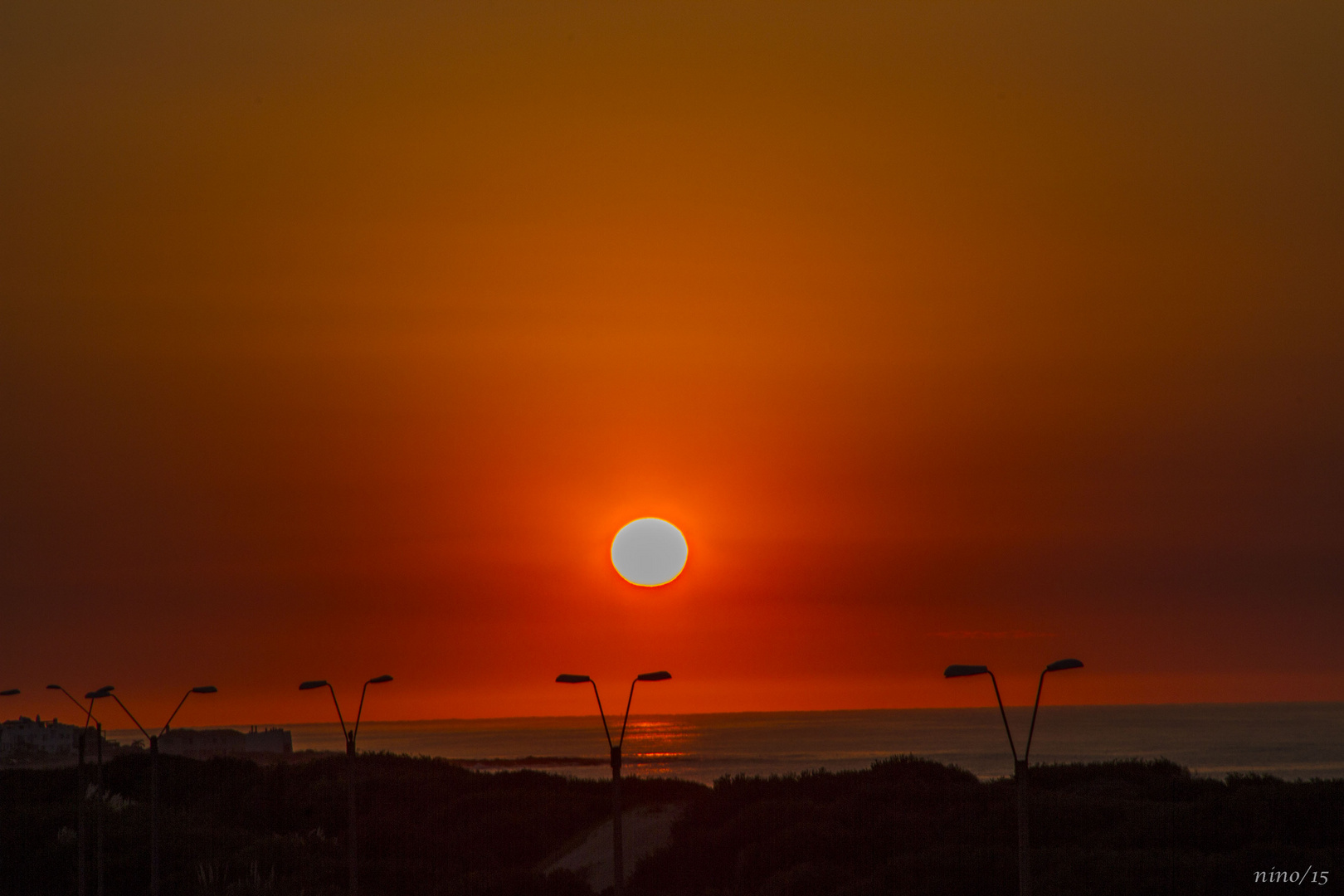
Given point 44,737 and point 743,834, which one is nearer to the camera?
point 743,834

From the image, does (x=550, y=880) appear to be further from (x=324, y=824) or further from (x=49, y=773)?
(x=49, y=773)

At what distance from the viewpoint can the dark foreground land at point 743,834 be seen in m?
43.6

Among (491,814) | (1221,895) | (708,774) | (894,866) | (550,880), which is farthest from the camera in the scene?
(708,774)

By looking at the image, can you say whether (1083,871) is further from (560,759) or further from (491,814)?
(560,759)

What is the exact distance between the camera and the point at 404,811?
7038 cm

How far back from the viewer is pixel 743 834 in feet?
189

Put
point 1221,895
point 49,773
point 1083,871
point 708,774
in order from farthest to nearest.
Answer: point 708,774
point 49,773
point 1083,871
point 1221,895

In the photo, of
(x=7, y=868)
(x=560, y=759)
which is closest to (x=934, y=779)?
(x=7, y=868)

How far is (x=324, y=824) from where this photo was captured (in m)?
69.9

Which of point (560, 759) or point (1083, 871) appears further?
point (560, 759)

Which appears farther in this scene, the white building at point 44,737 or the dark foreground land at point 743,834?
the white building at point 44,737

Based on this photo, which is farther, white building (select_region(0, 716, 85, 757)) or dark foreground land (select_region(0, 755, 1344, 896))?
white building (select_region(0, 716, 85, 757))

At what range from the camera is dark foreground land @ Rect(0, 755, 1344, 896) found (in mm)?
43594

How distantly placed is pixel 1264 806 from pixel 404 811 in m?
43.5
